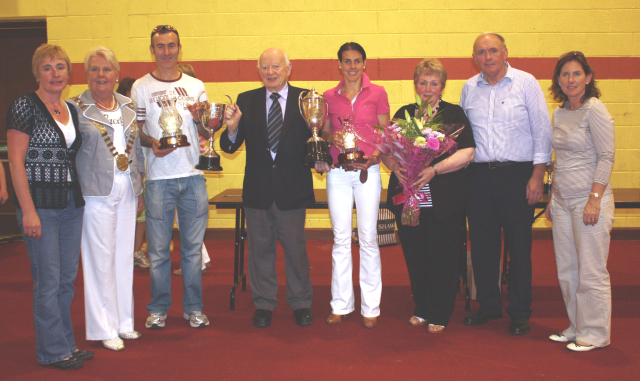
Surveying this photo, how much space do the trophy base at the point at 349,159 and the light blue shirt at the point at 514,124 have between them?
0.77 metres

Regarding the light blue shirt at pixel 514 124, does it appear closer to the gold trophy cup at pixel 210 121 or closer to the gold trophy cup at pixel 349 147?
the gold trophy cup at pixel 349 147

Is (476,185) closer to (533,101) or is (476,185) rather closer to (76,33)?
(533,101)

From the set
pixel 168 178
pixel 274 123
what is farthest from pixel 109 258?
pixel 274 123

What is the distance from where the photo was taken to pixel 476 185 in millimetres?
3086

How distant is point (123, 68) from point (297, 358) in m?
4.41

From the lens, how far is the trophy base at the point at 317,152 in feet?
9.45

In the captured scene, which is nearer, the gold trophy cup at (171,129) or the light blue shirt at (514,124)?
the gold trophy cup at (171,129)

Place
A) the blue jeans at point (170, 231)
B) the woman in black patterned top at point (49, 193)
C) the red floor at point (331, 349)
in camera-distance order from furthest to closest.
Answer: the blue jeans at point (170, 231), the red floor at point (331, 349), the woman in black patterned top at point (49, 193)

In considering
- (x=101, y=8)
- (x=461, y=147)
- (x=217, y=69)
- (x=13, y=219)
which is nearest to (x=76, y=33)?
(x=101, y=8)

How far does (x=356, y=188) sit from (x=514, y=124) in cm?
104

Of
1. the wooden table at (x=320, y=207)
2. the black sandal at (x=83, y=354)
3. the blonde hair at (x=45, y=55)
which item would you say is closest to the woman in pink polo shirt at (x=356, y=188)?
the wooden table at (x=320, y=207)

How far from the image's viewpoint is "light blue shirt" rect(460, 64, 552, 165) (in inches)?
118

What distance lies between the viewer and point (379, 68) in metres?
5.71

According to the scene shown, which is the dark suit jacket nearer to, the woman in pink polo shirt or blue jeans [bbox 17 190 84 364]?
the woman in pink polo shirt
